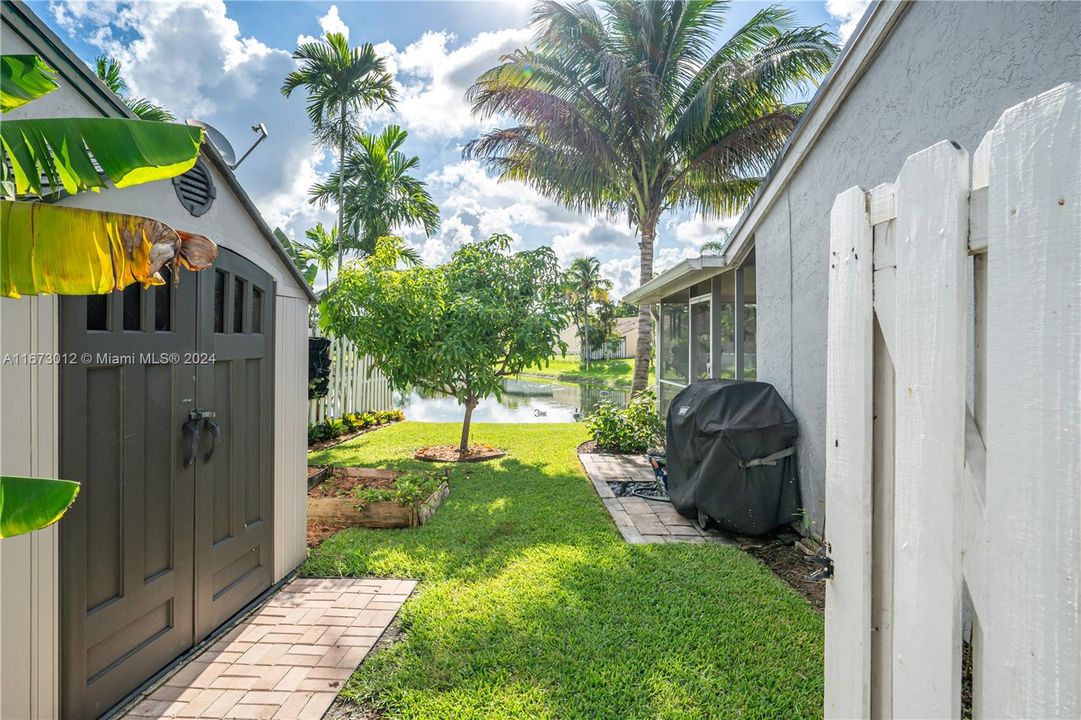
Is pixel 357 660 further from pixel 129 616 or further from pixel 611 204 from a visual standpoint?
pixel 611 204

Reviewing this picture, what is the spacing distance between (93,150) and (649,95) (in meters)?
10.0

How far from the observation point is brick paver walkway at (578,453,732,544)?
4570 mm

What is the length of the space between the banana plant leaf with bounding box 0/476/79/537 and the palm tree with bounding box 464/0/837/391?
10.3m

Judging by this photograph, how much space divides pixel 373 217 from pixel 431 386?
34.2 feet

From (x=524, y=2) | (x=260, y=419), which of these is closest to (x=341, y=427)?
(x=260, y=419)

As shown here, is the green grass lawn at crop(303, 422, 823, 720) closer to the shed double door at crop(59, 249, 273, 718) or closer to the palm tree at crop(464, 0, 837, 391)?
the shed double door at crop(59, 249, 273, 718)

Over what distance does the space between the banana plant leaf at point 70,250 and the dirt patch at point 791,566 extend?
4.07 metres

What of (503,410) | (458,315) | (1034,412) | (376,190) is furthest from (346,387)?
(1034,412)

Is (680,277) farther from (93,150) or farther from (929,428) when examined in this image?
(93,150)

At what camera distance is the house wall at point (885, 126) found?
2498mm

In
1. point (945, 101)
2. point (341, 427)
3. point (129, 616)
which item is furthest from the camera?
point (341, 427)

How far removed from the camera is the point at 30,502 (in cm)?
134

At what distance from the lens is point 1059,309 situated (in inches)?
32.4

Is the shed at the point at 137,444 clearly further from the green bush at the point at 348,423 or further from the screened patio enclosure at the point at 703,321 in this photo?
the green bush at the point at 348,423
